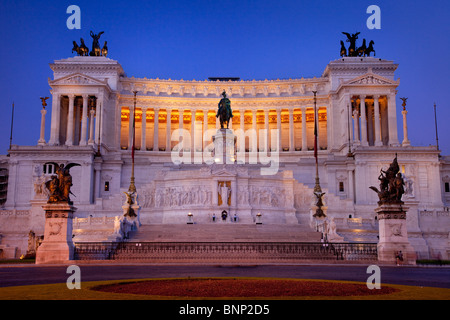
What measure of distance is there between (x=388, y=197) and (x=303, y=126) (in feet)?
199

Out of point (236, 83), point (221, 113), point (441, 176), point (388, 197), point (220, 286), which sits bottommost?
point (220, 286)

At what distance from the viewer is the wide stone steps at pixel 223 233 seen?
43.7 metres

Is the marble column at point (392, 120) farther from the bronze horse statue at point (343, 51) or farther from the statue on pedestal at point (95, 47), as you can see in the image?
the statue on pedestal at point (95, 47)

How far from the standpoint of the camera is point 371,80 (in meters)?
85.8

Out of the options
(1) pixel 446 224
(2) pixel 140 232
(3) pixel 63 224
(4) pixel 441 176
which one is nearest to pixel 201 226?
(2) pixel 140 232

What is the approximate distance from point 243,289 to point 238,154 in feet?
256

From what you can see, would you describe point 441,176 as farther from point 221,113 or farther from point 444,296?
point 444,296

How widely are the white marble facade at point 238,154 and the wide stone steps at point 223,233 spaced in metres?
3.93

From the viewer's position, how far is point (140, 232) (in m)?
46.6

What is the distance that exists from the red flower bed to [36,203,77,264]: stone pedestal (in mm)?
16511

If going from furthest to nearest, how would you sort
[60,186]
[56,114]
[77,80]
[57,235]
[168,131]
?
[168,131] → [56,114] → [77,80] → [60,186] → [57,235]

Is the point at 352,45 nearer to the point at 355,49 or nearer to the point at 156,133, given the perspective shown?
the point at 355,49

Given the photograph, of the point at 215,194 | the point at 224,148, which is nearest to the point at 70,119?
the point at 224,148
